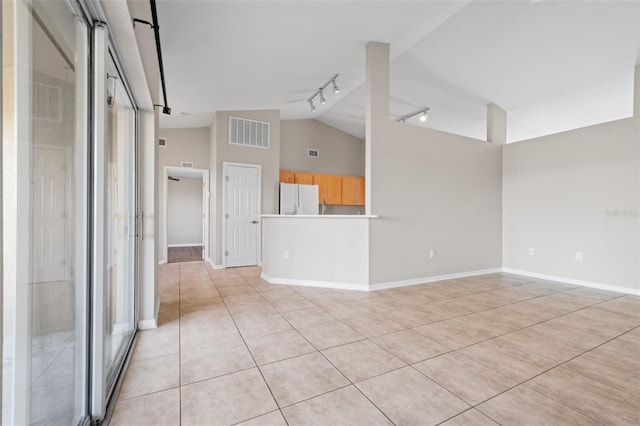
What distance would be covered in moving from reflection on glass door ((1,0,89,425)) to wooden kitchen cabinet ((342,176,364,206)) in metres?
6.27

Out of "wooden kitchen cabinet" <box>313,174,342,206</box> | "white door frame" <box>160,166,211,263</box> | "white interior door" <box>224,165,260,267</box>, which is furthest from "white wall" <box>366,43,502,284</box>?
"white door frame" <box>160,166,211,263</box>

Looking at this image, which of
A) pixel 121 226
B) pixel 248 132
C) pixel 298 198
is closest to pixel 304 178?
pixel 298 198

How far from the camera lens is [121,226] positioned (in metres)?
2.03

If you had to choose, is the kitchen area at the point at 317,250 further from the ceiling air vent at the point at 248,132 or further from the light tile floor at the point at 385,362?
the ceiling air vent at the point at 248,132

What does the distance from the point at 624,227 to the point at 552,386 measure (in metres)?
3.67

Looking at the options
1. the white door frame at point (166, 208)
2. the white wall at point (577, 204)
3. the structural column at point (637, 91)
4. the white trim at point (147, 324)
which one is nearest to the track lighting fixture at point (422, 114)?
the white wall at point (577, 204)

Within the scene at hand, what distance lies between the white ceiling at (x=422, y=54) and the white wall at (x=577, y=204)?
93cm

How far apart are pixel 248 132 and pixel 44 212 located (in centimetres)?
506

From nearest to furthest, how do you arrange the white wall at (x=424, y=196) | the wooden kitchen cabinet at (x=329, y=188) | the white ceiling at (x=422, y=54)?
the white ceiling at (x=422, y=54)
the white wall at (x=424, y=196)
the wooden kitchen cabinet at (x=329, y=188)

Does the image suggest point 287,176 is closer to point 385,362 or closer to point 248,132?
point 248,132

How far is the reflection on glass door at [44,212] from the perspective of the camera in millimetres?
750

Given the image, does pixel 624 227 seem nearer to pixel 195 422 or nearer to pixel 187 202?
pixel 195 422

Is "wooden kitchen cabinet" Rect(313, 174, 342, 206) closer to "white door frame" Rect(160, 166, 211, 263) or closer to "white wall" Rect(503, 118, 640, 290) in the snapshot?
"white door frame" Rect(160, 166, 211, 263)

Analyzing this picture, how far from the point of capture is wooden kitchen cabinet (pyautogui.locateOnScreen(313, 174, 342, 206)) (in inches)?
269
